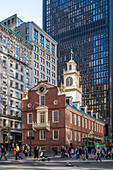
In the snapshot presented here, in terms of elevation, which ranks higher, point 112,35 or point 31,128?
point 112,35

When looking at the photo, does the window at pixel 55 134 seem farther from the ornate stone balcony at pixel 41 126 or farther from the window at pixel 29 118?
the window at pixel 29 118

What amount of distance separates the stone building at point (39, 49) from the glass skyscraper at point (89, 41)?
1964 inches

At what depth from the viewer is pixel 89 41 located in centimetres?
15675

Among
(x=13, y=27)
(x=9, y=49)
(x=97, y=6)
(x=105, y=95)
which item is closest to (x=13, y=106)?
(x=9, y=49)

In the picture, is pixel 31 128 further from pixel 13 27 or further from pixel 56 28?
pixel 56 28

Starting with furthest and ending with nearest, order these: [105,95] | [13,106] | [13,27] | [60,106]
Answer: [105,95]
[13,27]
[13,106]
[60,106]

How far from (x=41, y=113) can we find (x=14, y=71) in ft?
99.0

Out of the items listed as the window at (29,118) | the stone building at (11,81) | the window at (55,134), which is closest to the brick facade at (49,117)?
the window at (55,134)

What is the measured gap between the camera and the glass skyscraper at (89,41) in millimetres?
146125

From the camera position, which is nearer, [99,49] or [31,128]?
[31,128]

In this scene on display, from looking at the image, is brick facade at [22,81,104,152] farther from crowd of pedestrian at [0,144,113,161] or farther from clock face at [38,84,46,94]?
crowd of pedestrian at [0,144,113,161]

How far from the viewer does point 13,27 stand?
99.1 meters

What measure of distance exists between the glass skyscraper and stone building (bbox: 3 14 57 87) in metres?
49.9

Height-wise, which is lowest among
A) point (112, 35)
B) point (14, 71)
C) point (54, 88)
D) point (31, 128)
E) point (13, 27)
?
point (31, 128)
